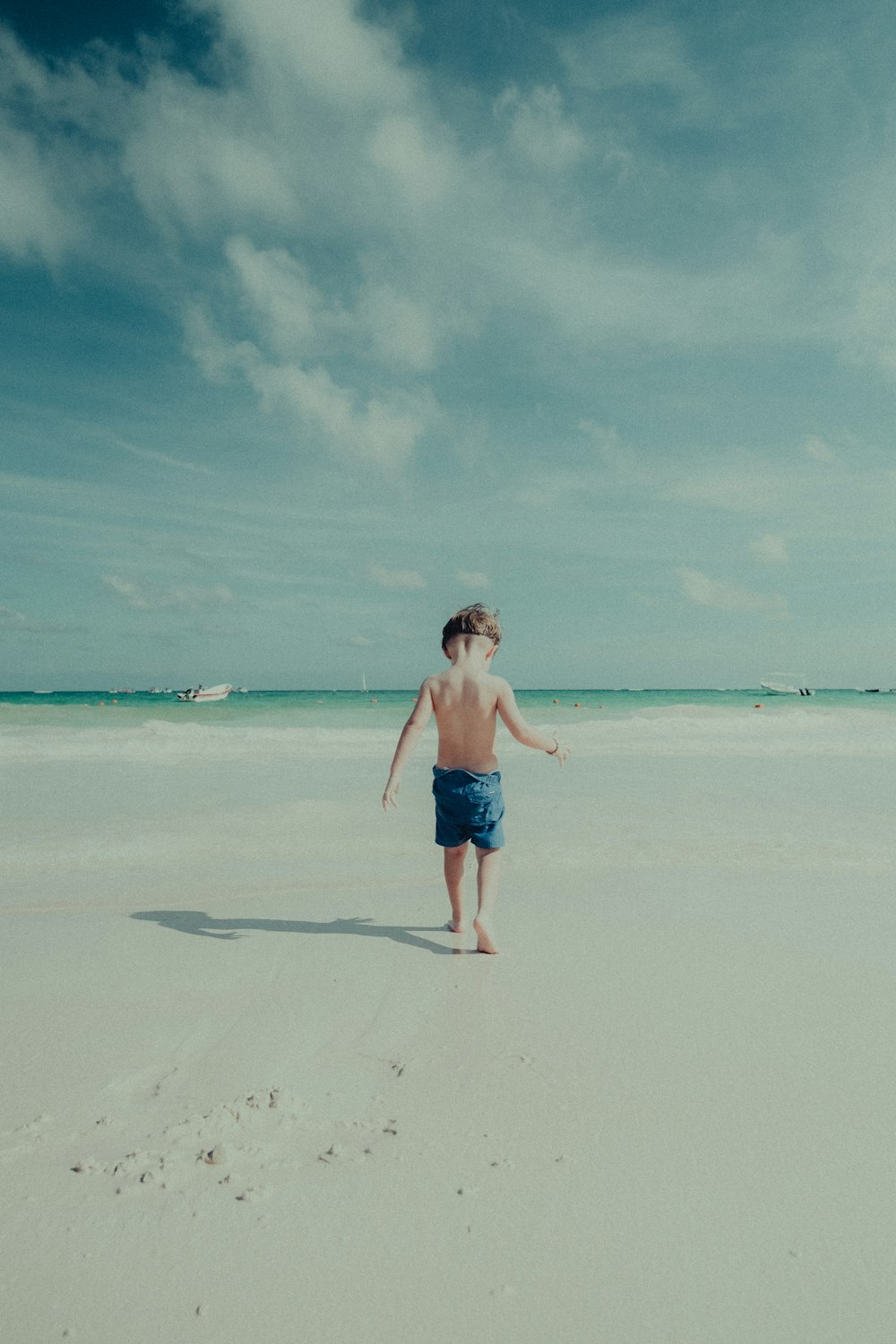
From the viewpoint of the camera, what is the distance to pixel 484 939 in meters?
4.08

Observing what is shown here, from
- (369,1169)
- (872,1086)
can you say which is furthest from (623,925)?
(369,1169)

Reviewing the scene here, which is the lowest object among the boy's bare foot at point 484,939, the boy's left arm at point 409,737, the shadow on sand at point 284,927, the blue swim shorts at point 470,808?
the shadow on sand at point 284,927

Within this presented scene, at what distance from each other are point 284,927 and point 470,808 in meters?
1.38

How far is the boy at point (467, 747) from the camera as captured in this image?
433 cm

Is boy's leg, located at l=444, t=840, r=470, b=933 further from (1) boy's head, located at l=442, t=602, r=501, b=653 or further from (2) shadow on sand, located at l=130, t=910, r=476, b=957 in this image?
(1) boy's head, located at l=442, t=602, r=501, b=653

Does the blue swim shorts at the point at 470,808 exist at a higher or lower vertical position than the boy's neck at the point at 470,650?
lower

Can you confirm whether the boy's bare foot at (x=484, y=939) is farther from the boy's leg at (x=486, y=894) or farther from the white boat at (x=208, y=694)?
the white boat at (x=208, y=694)

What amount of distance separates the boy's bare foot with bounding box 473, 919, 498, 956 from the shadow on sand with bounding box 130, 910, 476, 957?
27cm

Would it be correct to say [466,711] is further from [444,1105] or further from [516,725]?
[444,1105]

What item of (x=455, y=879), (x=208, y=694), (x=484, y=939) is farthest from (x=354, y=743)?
(x=208, y=694)

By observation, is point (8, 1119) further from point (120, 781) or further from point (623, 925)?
point (120, 781)

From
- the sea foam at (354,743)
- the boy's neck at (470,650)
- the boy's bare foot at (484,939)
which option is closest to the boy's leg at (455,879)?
the boy's bare foot at (484,939)

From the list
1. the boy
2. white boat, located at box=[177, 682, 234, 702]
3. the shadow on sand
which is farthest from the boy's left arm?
white boat, located at box=[177, 682, 234, 702]

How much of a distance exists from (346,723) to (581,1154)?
26.1 m
